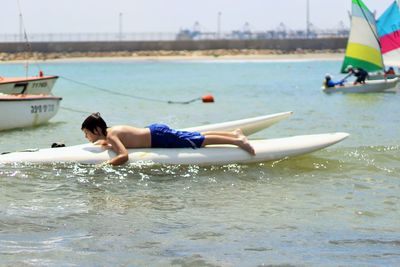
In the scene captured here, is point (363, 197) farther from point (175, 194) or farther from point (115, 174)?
point (115, 174)

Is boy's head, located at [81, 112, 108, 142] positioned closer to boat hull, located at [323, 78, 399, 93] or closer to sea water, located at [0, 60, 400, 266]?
sea water, located at [0, 60, 400, 266]

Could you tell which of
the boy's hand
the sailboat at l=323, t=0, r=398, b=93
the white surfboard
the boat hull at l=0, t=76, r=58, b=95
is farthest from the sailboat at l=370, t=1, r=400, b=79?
the boy's hand

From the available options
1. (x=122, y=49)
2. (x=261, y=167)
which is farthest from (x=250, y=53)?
(x=261, y=167)

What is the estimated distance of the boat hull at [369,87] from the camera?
3020 cm

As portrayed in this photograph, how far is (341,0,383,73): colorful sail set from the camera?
3297cm

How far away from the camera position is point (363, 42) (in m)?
33.2

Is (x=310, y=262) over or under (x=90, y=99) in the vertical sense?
over

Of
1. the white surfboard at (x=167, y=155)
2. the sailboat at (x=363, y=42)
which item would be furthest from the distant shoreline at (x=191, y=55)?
the white surfboard at (x=167, y=155)

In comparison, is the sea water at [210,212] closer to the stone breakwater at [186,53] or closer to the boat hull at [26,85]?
the boat hull at [26,85]

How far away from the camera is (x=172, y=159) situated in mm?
10484

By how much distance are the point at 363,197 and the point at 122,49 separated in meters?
102

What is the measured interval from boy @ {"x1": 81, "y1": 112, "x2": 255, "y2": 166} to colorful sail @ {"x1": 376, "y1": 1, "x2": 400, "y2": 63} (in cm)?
2450

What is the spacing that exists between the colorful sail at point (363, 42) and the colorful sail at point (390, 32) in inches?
28.6

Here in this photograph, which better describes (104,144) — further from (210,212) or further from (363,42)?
(363,42)
